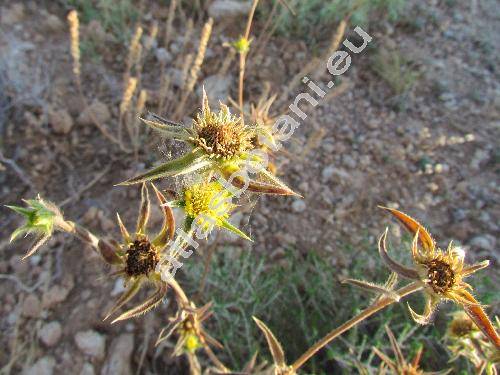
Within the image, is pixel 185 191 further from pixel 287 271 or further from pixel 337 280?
pixel 337 280

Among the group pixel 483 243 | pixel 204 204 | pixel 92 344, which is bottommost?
pixel 92 344

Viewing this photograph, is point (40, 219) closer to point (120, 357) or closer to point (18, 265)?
point (120, 357)

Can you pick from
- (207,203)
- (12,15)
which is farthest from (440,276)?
(12,15)

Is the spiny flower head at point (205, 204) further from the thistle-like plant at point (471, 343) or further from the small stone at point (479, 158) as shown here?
the small stone at point (479, 158)

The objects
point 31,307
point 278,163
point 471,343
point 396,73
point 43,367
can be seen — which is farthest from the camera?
point 396,73

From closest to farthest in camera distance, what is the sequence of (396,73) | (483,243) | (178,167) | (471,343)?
(178,167)
(471,343)
(483,243)
(396,73)

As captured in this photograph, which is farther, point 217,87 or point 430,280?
point 217,87

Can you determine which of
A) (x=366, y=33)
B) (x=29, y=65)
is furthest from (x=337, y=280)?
(x=29, y=65)
